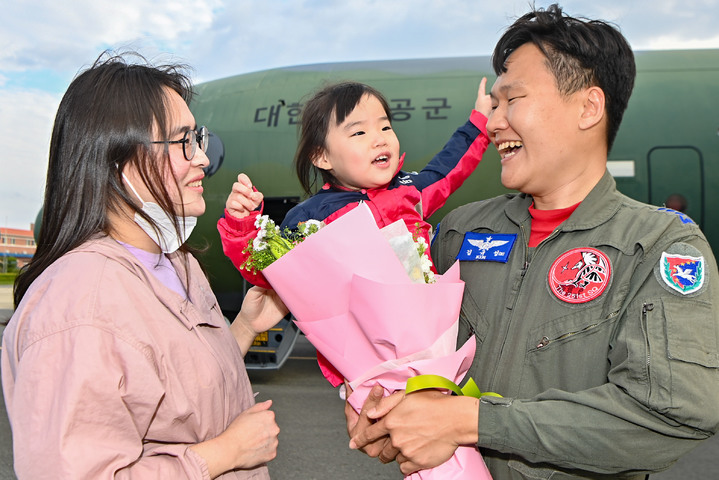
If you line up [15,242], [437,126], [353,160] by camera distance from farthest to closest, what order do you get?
[15,242]
[437,126]
[353,160]

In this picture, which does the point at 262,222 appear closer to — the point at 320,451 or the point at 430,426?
the point at 430,426

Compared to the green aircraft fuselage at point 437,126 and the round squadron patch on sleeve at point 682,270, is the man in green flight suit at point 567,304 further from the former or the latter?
the green aircraft fuselage at point 437,126

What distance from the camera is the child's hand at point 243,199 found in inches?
88.2

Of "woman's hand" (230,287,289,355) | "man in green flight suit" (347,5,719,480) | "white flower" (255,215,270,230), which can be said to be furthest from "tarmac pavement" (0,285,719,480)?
"man in green flight suit" (347,5,719,480)

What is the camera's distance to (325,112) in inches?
107

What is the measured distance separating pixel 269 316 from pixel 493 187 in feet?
15.4

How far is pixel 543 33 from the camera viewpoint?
202 cm

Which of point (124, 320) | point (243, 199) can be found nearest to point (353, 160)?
point (243, 199)

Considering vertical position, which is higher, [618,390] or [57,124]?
[57,124]

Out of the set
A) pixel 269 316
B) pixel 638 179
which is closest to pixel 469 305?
pixel 269 316

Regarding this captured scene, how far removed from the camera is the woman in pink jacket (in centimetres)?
131

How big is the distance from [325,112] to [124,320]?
1580 mm

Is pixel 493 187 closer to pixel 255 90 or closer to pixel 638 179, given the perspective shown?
pixel 638 179

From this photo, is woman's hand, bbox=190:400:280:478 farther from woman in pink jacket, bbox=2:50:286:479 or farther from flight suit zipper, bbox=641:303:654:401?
flight suit zipper, bbox=641:303:654:401
